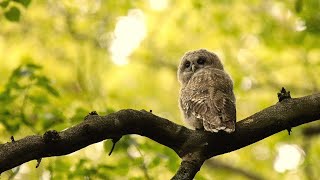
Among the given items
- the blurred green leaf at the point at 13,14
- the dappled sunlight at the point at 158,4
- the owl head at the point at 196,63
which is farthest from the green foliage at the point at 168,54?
the blurred green leaf at the point at 13,14

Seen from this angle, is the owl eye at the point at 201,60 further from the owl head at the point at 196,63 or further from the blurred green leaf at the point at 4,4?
the blurred green leaf at the point at 4,4

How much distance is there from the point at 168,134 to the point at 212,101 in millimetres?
1486

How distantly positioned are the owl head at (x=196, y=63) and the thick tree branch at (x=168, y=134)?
3470 millimetres

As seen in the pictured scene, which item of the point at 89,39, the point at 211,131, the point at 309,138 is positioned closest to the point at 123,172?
the point at 211,131

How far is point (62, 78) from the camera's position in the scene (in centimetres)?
1515

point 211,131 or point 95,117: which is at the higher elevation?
point 211,131

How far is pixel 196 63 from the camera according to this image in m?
8.05

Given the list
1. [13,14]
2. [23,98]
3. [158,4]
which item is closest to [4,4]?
[13,14]

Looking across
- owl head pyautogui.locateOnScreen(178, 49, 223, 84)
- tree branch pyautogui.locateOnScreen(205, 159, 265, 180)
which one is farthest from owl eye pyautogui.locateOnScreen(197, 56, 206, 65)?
tree branch pyautogui.locateOnScreen(205, 159, 265, 180)

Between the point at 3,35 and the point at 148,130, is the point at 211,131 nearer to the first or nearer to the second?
A: the point at 148,130

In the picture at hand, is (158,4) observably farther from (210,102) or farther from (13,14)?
(210,102)

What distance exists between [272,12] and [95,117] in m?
10.7

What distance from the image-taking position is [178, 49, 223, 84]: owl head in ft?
26.1

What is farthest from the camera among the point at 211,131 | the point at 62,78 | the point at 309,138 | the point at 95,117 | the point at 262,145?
the point at 62,78
